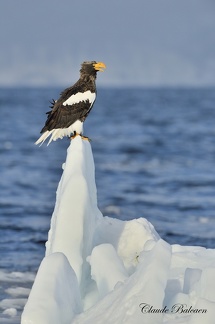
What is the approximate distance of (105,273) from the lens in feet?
33.4

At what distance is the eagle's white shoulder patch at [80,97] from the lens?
46.7 ft

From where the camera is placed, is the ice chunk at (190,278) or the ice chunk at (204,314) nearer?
the ice chunk at (204,314)

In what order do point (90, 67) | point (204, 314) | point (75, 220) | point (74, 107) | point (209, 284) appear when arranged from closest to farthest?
point (204, 314) → point (209, 284) → point (75, 220) → point (74, 107) → point (90, 67)

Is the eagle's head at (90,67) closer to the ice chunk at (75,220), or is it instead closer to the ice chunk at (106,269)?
→ the ice chunk at (75,220)

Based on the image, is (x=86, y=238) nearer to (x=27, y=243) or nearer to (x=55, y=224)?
(x=55, y=224)

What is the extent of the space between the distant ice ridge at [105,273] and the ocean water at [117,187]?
5.18ft

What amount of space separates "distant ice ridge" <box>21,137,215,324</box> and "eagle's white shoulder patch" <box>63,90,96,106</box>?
8.48ft

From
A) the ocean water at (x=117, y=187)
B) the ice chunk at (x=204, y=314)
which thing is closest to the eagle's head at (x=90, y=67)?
the ocean water at (x=117, y=187)

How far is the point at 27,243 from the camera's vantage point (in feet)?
64.7

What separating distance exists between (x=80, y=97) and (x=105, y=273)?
15.2 feet

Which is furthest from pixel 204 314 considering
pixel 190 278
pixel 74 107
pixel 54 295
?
pixel 74 107

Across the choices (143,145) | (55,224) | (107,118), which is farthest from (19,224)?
(107,118)

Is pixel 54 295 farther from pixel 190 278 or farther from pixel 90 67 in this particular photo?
pixel 90 67

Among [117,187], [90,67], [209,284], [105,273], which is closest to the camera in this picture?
[209,284]
